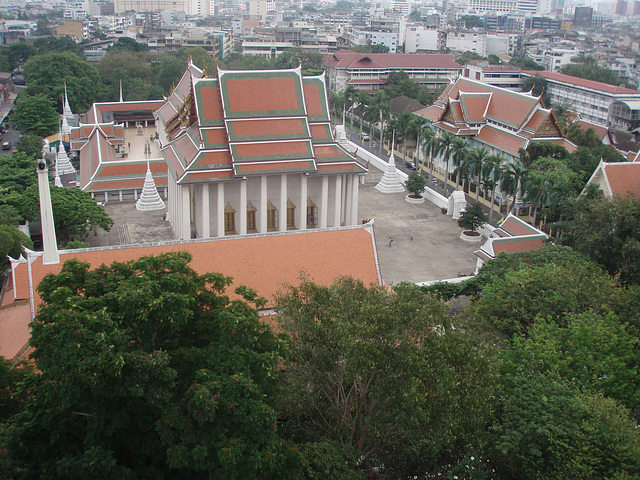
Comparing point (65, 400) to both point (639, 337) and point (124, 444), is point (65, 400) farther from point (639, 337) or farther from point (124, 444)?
point (639, 337)

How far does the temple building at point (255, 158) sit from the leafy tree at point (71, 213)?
439cm

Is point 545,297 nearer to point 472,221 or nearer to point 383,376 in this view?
point 383,376

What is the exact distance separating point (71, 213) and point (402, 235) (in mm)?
18796

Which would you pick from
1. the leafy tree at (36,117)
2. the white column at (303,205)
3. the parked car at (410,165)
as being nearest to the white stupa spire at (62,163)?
the leafy tree at (36,117)

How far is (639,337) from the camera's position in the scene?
69.5ft

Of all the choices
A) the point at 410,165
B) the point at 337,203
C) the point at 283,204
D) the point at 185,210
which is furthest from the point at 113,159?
the point at 410,165

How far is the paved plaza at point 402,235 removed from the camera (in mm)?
34406

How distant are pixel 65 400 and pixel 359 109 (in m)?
59.6

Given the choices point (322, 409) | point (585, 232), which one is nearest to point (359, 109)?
point (585, 232)

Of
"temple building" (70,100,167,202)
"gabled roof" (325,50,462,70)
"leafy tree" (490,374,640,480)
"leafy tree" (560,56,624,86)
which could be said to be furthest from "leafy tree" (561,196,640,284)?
"leafy tree" (560,56,624,86)

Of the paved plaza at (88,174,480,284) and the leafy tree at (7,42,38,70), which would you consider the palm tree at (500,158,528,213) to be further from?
the leafy tree at (7,42,38,70)

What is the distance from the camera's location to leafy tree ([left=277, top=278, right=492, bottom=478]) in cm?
1481

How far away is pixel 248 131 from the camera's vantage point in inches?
1335

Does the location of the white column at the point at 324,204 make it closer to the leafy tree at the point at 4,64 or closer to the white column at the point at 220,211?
the white column at the point at 220,211
